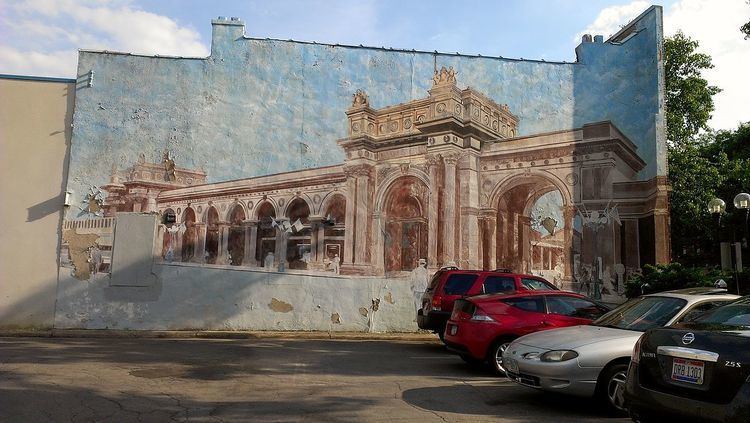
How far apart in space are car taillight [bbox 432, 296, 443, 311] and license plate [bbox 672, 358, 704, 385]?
296 inches

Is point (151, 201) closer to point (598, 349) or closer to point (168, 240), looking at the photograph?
point (168, 240)

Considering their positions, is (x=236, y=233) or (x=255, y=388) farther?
(x=236, y=233)

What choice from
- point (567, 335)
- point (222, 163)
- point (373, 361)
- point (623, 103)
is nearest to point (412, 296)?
point (373, 361)

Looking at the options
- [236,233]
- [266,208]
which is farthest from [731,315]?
[236,233]

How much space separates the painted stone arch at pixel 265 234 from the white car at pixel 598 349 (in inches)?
397

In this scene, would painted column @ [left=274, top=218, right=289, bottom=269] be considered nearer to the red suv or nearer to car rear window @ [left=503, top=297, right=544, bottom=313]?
the red suv

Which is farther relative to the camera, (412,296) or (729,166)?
(729,166)

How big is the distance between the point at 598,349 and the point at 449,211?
9753 millimetres

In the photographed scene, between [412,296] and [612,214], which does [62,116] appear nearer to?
[412,296]

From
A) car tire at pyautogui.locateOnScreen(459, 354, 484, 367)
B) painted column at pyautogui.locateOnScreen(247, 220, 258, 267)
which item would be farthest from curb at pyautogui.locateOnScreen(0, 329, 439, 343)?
car tire at pyautogui.locateOnScreen(459, 354, 484, 367)

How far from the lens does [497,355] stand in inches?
360

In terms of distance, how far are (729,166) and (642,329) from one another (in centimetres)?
2439

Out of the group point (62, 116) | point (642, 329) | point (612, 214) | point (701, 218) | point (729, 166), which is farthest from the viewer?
point (729, 166)

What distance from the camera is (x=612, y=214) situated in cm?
1559
